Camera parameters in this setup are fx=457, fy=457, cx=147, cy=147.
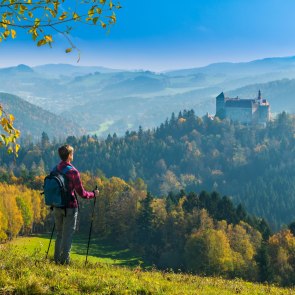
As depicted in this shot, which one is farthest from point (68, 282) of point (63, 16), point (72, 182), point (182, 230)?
point (182, 230)

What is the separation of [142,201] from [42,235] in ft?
67.0

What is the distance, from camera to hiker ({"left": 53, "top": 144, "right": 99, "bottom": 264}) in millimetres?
11711

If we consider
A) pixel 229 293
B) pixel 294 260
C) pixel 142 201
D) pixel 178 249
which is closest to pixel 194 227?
pixel 178 249

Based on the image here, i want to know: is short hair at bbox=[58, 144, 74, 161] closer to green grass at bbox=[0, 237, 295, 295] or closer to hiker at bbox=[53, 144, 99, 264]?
hiker at bbox=[53, 144, 99, 264]

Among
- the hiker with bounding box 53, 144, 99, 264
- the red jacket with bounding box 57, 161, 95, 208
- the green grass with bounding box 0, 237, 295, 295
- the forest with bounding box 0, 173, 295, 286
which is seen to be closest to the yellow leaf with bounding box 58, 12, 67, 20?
the hiker with bounding box 53, 144, 99, 264

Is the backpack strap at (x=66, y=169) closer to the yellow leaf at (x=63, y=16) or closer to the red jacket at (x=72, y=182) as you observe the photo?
the red jacket at (x=72, y=182)

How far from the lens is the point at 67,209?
1186cm

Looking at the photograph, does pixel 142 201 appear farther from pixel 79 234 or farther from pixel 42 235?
pixel 42 235

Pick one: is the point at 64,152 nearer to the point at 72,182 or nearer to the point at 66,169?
the point at 66,169

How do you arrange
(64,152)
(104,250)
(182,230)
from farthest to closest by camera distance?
(182,230) → (104,250) → (64,152)

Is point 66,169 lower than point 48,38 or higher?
lower

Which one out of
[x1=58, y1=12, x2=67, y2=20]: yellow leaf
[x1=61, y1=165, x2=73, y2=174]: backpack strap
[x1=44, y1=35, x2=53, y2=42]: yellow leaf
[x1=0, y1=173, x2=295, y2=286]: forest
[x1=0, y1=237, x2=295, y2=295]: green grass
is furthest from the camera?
[x1=0, y1=173, x2=295, y2=286]: forest

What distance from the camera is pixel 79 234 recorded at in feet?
285

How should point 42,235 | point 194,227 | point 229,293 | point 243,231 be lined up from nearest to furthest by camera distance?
1. point 229,293
2. point 243,231
3. point 194,227
4. point 42,235
